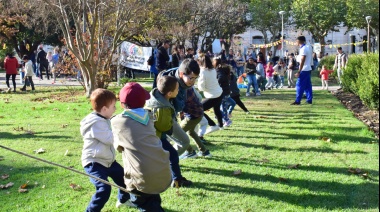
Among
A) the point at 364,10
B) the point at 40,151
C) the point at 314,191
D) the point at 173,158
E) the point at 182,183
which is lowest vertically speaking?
the point at 314,191

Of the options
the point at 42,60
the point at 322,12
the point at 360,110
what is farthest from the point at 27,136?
the point at 322,12

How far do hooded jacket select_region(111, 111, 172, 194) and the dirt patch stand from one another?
17.6 feet

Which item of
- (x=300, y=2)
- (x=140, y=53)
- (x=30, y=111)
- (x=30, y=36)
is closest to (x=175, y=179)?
(x=30, y=111)

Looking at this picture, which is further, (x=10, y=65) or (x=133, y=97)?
(x=10, y=65)

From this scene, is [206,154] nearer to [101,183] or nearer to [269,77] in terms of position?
[101,183]

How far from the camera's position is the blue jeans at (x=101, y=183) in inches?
165

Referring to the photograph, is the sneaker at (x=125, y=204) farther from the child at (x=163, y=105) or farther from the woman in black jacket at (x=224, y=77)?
the woman in black jacket at (x=224, y=77)

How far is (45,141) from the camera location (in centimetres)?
805

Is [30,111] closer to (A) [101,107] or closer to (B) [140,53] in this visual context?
(A) [101,107]

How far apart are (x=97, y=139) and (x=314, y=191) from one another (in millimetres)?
2456

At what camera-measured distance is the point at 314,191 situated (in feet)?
16.8

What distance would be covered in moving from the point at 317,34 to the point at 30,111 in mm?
28220

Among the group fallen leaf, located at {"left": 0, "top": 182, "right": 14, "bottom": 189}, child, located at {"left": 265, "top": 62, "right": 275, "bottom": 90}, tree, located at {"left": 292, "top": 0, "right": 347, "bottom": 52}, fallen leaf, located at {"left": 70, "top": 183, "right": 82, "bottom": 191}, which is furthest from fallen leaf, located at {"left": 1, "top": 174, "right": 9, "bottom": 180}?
tree, located at {"left": 292, "top": 0, "right": 347, "bottom": 52}

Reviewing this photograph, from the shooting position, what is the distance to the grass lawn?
4863mm
